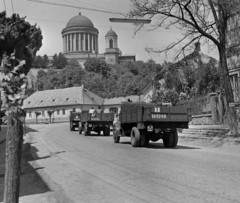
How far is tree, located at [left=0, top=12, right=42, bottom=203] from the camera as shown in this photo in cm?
335

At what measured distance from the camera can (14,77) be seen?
3.37 metres

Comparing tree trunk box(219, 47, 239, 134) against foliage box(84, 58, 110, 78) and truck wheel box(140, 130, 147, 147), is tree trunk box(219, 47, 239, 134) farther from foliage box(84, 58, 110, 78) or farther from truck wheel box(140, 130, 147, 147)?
foliage box(84, 58, 110, 78)

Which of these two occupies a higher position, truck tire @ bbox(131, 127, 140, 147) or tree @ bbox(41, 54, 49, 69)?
tree @ bbox(41, 54, 49, 69)

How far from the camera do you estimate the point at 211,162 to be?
988 cm

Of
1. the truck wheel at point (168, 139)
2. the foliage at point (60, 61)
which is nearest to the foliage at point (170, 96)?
the truck wheel at point (168, 139)

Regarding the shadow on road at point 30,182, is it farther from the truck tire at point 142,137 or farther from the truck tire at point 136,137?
the truck tire at point 142,137

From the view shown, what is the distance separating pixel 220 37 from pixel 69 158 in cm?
1039

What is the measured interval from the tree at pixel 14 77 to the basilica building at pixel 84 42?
15728 centimetres

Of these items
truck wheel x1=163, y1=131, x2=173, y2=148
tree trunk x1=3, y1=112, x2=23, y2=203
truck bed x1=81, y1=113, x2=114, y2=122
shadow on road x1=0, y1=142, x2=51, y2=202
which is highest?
truck bed x1=81, y1=113, x2=114, y2=122

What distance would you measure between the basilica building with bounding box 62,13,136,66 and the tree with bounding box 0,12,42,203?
516 ft

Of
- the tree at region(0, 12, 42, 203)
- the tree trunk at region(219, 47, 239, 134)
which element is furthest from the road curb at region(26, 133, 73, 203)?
the tree trunk at region(219, 47, 239, 134)

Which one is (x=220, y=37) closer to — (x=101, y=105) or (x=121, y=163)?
(x=121, y=163)

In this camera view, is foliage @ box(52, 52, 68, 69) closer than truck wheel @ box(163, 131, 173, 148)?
No

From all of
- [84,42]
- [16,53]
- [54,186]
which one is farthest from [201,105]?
[84,42]
